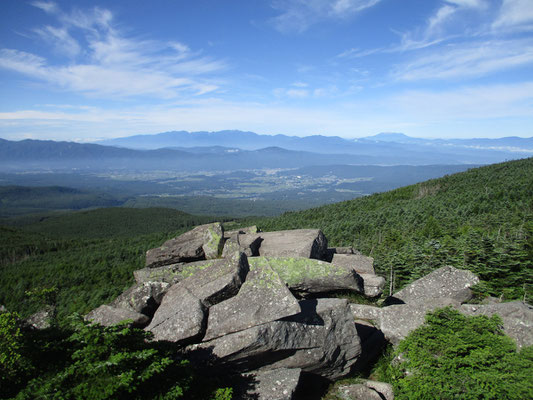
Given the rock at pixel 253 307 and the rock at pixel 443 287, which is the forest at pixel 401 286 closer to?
the rock at pixel 443 287

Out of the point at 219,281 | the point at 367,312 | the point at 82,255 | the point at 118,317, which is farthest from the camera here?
the point at 82,255

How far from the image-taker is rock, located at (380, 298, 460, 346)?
447 inches

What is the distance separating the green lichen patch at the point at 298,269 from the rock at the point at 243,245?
251 centimetres

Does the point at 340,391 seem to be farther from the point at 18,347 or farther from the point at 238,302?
the point at 18,347

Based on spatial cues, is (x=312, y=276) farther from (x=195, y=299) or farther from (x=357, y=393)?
(x=195, y=299)

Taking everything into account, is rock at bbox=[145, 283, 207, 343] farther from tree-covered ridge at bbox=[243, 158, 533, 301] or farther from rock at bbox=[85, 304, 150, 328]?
tree-covered ridge at bbox=[243, 158, 533, 301]

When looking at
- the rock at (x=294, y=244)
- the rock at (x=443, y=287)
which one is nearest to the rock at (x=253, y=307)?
the rock at (x=294, y=244)

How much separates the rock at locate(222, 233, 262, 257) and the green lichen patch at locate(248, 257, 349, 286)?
8.25 ft

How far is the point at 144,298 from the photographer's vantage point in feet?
42.1

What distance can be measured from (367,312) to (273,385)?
6.29 meters

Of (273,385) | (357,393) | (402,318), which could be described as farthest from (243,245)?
(357,393)

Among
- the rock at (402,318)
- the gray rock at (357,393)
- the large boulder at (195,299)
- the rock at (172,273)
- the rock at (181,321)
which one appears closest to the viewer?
the gray rock at (357,393)

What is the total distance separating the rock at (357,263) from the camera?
1660 cm

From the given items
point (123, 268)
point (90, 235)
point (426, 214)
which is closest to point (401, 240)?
point (426, 214)
